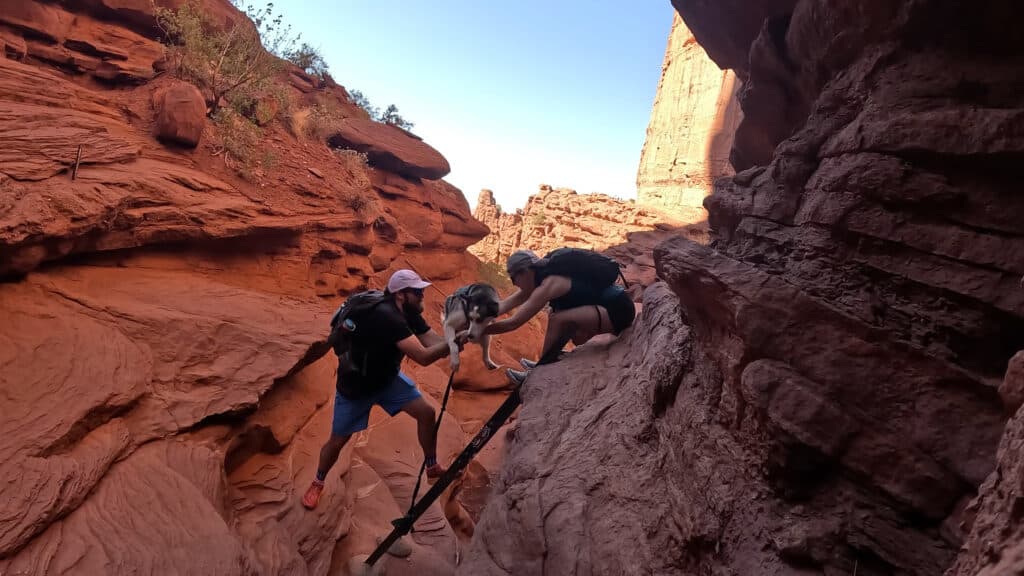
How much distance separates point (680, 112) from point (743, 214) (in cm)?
2278

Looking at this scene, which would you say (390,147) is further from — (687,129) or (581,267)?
(687,129)

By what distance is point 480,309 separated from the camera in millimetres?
4031

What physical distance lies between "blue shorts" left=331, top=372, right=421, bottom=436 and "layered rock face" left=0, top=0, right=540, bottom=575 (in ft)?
2.81

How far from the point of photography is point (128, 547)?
9.64 ft


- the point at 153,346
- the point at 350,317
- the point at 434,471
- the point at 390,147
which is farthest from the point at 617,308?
the point at 390,147

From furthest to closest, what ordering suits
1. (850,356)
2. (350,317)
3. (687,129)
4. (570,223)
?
(687,129)
(570,223)
(350,317)
(850,356)

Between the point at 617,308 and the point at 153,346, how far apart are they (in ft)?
14.0

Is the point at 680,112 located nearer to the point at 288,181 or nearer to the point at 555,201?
the point at 555,201

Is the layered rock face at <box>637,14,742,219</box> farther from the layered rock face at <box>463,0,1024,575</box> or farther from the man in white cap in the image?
the layered rock face at <box>463,0,1024,575</box>

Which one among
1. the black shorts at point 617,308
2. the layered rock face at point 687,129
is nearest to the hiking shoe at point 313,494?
the black shorts at point 617,308

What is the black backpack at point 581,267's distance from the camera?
455 centimetres

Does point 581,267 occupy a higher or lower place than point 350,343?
higher

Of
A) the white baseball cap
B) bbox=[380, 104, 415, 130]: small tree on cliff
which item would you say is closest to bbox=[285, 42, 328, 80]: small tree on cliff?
bbox=[380, 104, 415, 130]: small tree on cliff

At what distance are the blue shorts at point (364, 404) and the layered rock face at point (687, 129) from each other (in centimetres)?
1771
